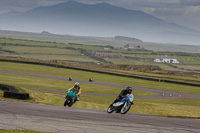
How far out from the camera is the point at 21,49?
171m

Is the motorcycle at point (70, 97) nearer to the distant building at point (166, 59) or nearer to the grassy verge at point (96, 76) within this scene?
the grassy verge at point (96, 76)

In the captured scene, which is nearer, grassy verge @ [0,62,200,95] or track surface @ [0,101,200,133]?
track surface @ [0,101,200,133]

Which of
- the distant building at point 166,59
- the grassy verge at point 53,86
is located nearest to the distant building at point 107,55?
the distant building at point 166,59

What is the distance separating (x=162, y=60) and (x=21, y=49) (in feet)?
252

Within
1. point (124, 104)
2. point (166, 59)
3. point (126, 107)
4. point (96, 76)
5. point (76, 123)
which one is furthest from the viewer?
point (166, 59)

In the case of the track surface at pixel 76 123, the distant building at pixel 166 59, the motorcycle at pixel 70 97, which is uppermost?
the distant building at pixel 166 59

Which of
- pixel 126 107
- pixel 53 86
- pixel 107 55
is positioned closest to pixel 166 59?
pixel 107 55

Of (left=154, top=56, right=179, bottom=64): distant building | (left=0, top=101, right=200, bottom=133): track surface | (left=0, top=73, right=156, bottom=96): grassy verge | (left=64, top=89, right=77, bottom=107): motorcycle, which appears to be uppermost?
(left=154, top=56, right=179, bottom=64): distant building

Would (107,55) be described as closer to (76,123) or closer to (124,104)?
(124,104)

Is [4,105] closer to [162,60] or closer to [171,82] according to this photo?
[171,82]

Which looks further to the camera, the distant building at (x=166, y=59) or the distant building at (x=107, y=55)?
the distant building at (x=166, y=59)

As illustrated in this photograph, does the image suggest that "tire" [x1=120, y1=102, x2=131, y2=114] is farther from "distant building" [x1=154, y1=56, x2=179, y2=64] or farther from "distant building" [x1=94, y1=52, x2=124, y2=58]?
"distant building" [x1=154, y1=56, x2=179, y2=64]

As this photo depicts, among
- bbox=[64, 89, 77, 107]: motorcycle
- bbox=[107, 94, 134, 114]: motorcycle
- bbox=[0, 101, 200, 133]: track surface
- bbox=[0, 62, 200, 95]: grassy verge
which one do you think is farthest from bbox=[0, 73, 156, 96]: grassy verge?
bbox=[0, 101, 200, 133]: track surface

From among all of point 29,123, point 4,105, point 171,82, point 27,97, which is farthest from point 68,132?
point 171,82
